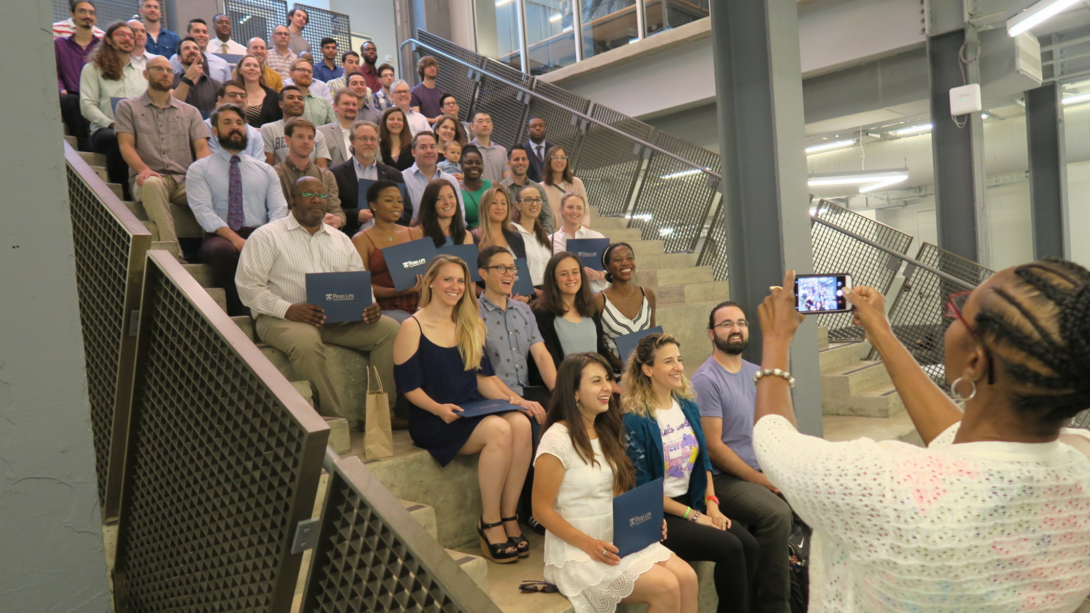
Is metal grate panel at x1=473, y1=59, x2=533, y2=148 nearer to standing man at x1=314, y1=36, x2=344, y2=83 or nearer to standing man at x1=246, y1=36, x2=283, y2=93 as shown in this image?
standing man at x1=314, y1=36, x2=344, y2=83

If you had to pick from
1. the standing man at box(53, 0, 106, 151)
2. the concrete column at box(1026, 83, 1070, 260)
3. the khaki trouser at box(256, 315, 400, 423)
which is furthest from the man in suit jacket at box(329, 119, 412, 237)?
the concrete column at box(1026, 83, 1070, 260)

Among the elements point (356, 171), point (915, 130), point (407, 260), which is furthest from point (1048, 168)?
point (407, 260)

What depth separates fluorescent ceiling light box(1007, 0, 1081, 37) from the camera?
596cm

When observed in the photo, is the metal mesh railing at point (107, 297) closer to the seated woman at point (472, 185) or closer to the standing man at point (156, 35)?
the seated woman at point (472, 185)

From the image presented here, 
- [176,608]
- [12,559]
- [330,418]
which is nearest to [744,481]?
[330,418]

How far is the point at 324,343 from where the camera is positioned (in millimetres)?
3830

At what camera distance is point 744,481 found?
143 inches

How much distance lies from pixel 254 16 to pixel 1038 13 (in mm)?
10743

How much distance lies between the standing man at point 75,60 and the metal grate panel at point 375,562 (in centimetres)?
476

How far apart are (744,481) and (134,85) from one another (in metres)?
5.14

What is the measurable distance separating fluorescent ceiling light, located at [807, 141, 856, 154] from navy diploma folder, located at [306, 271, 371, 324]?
960cm

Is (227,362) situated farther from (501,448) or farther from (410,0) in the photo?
(410,0)

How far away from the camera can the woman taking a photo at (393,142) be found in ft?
19.5

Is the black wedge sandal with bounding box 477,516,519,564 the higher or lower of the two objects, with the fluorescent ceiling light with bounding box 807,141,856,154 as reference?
lower
